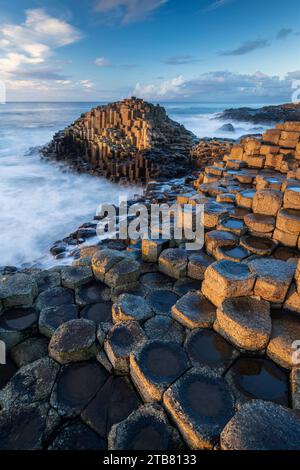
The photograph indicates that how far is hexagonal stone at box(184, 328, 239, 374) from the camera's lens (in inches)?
91.9

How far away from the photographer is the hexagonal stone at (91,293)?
3.28 meters

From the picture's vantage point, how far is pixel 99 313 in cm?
312

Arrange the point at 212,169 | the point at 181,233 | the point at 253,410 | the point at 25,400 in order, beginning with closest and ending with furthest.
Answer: the point at 253,410 → the point at 25,400 → the point at 181,233 → the point at 212,169

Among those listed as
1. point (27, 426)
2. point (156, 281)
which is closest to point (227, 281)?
point (156, 281)

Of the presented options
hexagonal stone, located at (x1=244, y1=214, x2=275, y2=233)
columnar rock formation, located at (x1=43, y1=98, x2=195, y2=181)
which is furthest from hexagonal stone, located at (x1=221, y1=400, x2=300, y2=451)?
columnar rock formation, located at (x1=43, y1=98, x2=195, y2=181)

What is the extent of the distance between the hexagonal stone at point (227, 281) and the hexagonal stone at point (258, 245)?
743 millimetres

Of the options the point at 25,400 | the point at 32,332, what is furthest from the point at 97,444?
the point at 32,332

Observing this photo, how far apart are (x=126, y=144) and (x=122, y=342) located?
542 inches

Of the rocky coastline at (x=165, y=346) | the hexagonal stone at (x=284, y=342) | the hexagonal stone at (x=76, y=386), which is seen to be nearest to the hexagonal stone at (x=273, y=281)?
the rocky coastline at (x=165, y=346)

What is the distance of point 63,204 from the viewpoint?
1034cm

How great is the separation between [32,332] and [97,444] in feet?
4.62

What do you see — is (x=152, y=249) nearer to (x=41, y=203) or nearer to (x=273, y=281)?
(x=273, y=281)

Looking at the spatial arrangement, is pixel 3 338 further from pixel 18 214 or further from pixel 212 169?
pixel 18 214

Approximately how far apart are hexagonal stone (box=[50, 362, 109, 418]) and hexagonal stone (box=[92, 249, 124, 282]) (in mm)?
1228
